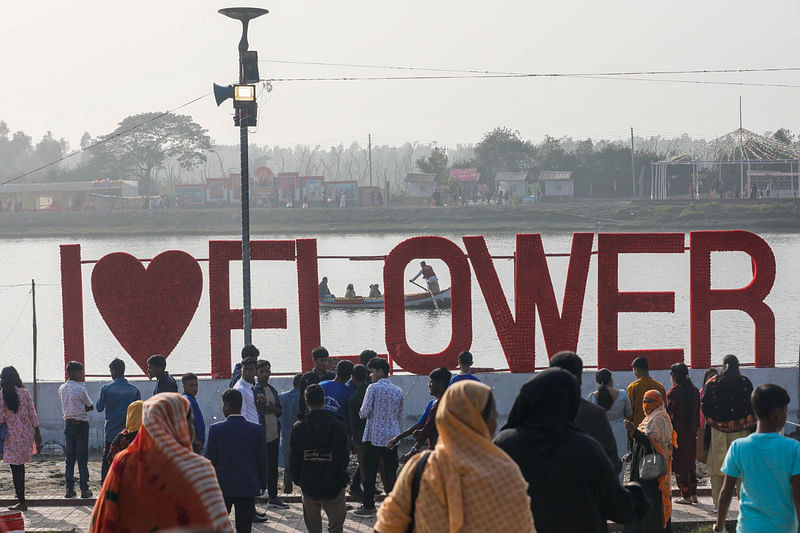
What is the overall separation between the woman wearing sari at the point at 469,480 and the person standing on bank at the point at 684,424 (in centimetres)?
703

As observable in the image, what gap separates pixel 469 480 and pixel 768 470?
90.7 inches

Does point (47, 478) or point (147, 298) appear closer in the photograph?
point (47, 478)

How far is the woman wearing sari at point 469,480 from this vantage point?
4.46 m

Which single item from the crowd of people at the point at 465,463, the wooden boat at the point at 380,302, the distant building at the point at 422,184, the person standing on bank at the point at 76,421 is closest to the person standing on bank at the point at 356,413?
the crowd of people at the point at 465,463

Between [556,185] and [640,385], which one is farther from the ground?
[556,185]

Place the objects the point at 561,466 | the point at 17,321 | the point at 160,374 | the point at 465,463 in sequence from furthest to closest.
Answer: the point at 17,321, the point at 160,374, the point at 561,466, the point at 465,463

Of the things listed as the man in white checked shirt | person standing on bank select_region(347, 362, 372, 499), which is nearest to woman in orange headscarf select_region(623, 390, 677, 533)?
the man in white checked shirt

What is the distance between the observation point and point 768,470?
596 cm

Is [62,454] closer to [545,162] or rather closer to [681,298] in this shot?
[681,298]

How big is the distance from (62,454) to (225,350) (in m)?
2.63

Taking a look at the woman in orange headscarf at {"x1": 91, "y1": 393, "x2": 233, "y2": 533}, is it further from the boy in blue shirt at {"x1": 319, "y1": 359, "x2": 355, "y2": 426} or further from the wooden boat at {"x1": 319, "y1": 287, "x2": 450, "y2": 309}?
the wooden boat at {"x1": 319, "y1": 287, "x2": 450, "y2": 309}

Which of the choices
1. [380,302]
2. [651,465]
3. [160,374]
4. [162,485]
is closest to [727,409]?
[651,465]

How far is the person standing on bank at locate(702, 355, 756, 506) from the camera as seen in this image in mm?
10875

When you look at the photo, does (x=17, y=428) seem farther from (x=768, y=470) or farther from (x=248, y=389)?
(x=768, y=470)
